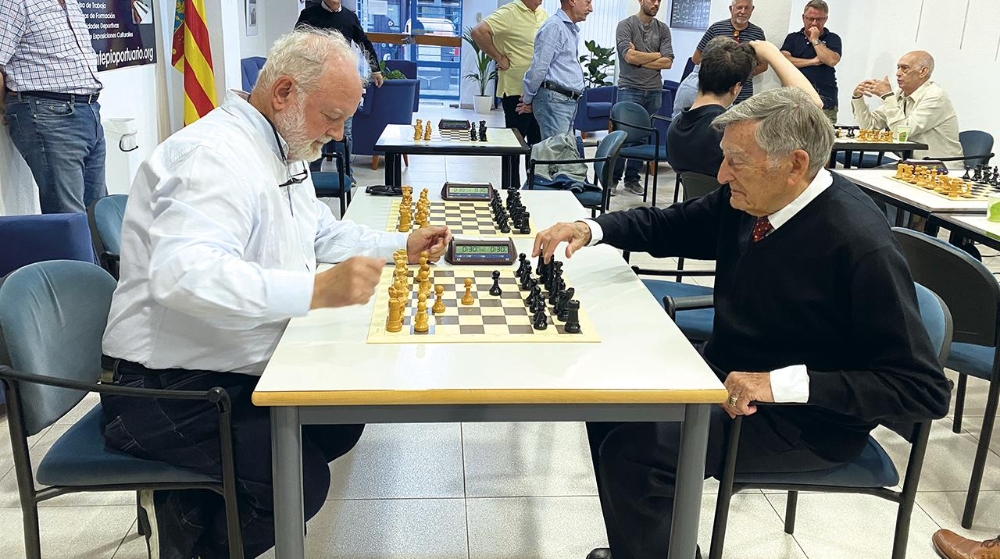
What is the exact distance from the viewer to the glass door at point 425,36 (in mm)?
12984

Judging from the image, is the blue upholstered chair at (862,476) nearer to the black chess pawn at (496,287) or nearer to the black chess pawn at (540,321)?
the black chess pawn at (540,321)

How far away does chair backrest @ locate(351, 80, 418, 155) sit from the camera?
7.34 metres

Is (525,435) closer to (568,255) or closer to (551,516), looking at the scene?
(551,516)

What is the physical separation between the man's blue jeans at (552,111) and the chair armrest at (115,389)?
417 cm

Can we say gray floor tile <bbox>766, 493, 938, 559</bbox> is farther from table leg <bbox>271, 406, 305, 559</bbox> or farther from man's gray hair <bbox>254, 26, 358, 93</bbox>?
man's gray hair <bbox>254, 26, 358, 93</bbox>

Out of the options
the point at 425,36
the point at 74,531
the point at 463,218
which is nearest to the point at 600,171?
the point at 463,218

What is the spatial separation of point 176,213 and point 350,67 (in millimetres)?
518

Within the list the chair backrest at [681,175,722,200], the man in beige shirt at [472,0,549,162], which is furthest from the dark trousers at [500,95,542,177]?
the chair backrest at [681,175,722,200]

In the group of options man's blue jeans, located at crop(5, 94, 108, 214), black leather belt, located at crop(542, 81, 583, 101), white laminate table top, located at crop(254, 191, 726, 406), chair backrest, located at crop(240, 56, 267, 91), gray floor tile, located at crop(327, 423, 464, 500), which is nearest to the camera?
white laminate table top, located at crop(254, 191, 726, 406)

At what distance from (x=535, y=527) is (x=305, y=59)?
139 cm

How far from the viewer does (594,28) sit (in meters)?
11.8

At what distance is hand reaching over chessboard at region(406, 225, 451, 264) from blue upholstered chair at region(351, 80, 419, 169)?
530cm

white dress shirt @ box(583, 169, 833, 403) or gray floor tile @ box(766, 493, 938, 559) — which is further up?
white dress shirt @ box(583, 169, 833, 403)

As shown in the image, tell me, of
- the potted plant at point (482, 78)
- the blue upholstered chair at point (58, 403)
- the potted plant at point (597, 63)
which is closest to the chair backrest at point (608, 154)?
the blue upholstered chair at point (58, 403)
